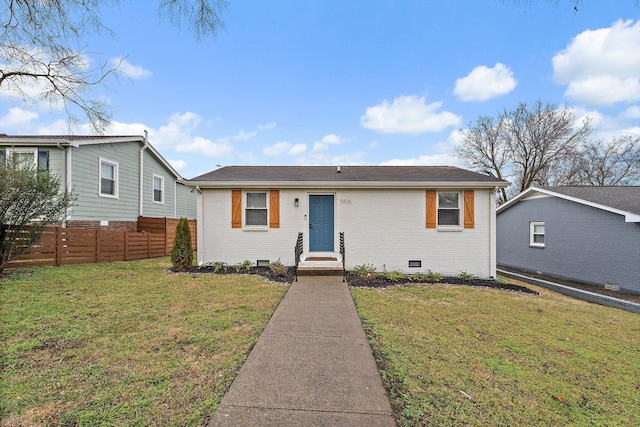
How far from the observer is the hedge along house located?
330 inches

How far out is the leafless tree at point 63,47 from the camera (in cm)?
384

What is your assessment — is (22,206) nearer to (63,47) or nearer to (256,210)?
(63,47)

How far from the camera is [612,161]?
2014cm

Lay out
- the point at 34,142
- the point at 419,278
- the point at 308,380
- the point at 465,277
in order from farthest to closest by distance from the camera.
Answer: the point at 34,142 < the point at 465,277 < the point at 419,278 < the point at 308,380

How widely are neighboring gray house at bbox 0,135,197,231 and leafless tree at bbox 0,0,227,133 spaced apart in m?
2.10

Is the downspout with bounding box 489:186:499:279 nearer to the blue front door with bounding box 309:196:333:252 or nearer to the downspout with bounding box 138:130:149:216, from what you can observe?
the blue front door with bounding box 309:196:333:252

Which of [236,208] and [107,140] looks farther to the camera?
[107,140]

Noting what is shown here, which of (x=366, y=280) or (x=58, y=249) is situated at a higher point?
(x=58, y=249)

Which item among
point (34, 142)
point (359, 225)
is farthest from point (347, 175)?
point (34, 142)

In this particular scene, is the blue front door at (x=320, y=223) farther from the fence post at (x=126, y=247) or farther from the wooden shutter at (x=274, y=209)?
the fence post at (x=126, y=247)

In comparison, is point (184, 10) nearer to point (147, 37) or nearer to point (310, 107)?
point (147, 37)

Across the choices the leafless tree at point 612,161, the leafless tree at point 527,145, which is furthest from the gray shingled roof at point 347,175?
the leafless tree at point 612,161

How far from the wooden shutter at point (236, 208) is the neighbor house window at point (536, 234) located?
12.6 metres

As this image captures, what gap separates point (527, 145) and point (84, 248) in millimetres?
27436
